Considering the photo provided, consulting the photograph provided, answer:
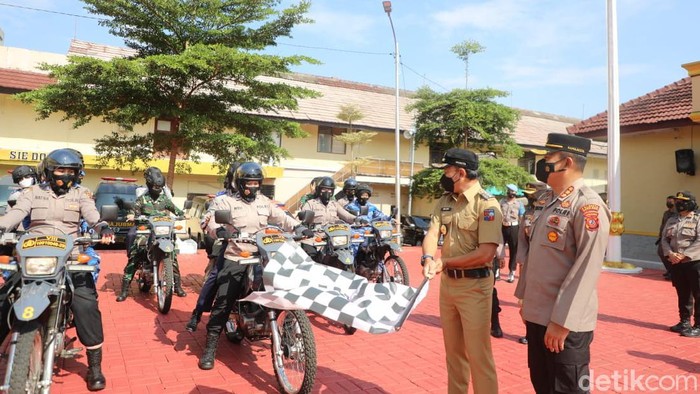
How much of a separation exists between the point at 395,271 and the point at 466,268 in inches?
174

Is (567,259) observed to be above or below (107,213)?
below

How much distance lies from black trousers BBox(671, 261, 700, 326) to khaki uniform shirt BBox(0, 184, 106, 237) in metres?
7.16

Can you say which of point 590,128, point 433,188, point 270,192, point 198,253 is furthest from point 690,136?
point 270,192

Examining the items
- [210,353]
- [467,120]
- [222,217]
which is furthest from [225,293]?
[467,120]

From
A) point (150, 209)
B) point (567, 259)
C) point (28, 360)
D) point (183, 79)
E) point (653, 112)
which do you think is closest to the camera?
point (567, 259)

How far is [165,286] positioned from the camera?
A: 632cm

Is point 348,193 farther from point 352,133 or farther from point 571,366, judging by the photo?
point 352,133

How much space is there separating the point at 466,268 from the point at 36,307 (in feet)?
9.69

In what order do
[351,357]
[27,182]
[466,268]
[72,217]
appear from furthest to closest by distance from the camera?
[27,182] → [351,357] → [72,217] → [466,268]

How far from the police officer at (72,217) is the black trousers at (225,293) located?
97 cm

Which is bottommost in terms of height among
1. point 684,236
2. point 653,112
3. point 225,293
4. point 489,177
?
point 225,293

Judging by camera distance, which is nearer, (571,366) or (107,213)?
(571,366)

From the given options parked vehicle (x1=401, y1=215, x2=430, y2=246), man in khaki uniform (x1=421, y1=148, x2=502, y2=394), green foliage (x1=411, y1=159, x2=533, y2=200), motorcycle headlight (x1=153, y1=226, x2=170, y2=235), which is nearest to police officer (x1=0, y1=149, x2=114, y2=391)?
motorcycle headlight (x1=153, y1=226, x2=170, y2=235)

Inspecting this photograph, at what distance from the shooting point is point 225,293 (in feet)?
15.2
